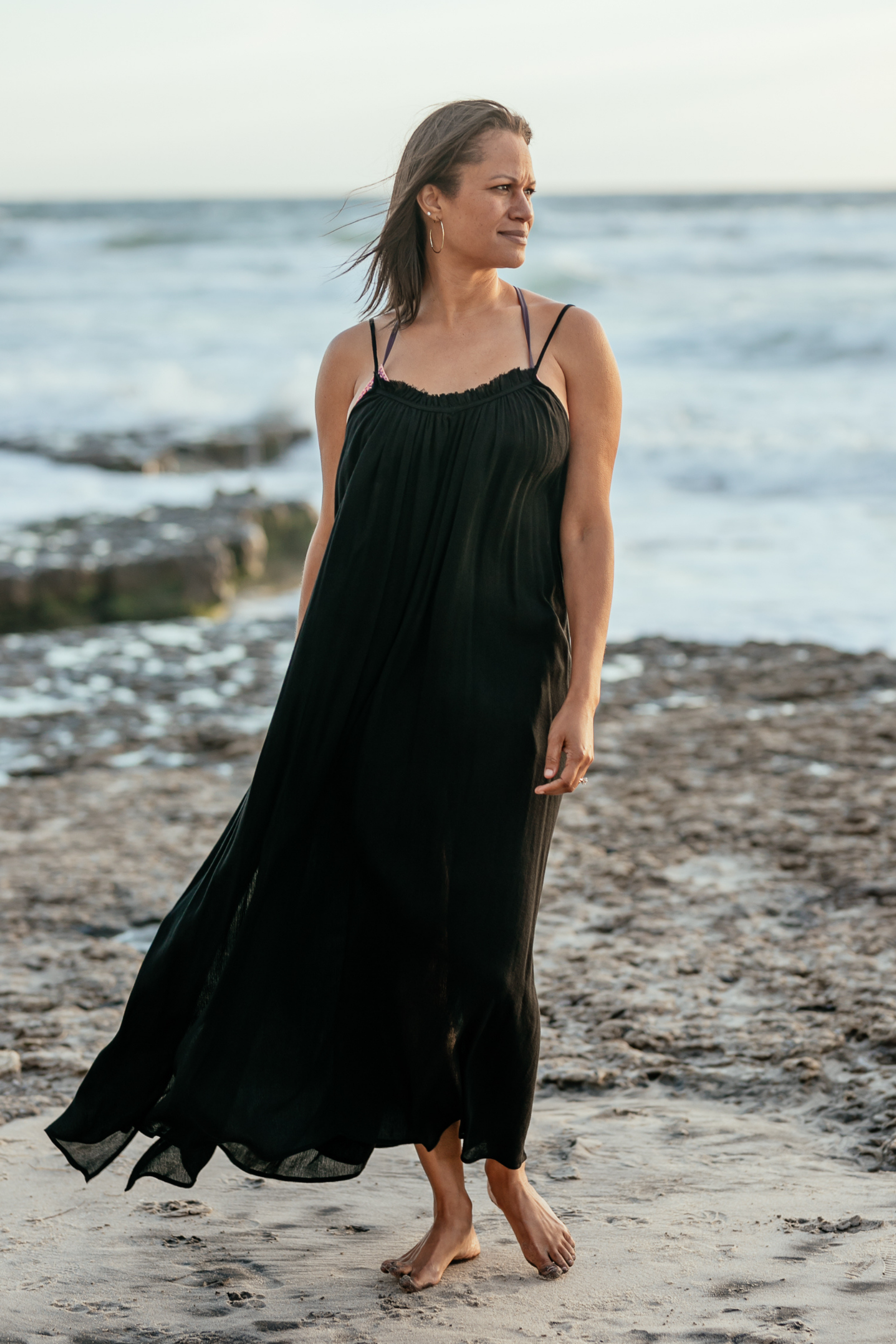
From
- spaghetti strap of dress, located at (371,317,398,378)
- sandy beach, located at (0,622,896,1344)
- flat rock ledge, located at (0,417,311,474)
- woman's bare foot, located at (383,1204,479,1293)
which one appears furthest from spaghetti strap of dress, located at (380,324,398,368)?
flat rock ledge, located at (0,417,311,474)

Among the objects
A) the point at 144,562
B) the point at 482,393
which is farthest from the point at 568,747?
the point at 144,562

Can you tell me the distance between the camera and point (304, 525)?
9.76 meters

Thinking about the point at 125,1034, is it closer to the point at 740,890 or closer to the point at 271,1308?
the point at 271,1308

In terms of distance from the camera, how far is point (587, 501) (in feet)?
7.48

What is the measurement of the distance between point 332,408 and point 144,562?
609 cm

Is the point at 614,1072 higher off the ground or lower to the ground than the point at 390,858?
lower

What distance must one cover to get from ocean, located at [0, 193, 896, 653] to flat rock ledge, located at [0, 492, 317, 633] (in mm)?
909

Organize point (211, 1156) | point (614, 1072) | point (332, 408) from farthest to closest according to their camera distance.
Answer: point (614, 1072)
point (332, 408)
point (211, 1156)

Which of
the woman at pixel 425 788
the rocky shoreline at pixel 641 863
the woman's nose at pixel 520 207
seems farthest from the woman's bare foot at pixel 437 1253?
the woman's nose at pixel 520 207

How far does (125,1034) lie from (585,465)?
1328mm

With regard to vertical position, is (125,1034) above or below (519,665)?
below

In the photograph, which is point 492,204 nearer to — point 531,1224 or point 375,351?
point 375,351

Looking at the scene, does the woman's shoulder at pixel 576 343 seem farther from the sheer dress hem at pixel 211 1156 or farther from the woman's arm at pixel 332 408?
the sheer dress hem at pixel 211 1156

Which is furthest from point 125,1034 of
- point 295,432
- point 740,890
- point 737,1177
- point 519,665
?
point 295,432
